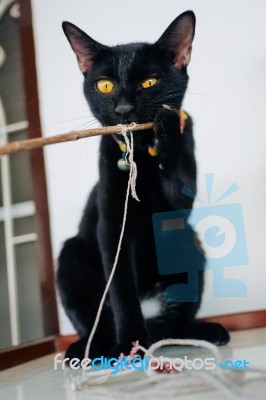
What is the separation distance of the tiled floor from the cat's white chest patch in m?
0.12

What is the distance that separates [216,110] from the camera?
127cm

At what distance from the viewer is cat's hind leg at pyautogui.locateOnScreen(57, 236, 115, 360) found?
1.01 meters

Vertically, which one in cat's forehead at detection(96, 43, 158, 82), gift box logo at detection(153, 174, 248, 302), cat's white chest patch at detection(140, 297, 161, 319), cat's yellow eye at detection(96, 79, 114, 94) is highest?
cat's forehead at detection(96, 43, 158, 82)

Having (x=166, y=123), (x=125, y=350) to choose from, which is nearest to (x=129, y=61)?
(x=166, y=123)

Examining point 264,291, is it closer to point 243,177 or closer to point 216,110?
point 243,177

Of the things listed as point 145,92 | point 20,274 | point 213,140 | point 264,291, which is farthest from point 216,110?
point 20,274

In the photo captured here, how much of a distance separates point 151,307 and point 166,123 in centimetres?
49

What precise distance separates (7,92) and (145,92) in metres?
0.74

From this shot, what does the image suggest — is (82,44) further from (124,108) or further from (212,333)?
(212,333)

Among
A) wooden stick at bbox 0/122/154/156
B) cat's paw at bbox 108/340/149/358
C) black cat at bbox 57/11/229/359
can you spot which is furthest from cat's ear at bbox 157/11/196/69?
cat's paw at bbox 108/340/149/358

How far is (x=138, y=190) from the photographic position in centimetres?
100

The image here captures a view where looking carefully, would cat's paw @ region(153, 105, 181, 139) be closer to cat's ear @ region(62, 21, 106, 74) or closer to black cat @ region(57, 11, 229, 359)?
black cat @ region(57, 11, 229, 359)

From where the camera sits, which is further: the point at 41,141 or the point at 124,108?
Answer: the point at 124,108

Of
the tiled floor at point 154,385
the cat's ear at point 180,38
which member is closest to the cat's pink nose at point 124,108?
the cat's ear at point 180,38
